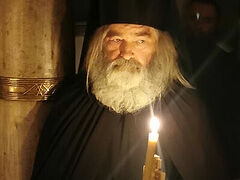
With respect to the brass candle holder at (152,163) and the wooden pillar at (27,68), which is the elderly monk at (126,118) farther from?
the brass candle holder at (152,163)

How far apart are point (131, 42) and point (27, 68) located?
0.52 m

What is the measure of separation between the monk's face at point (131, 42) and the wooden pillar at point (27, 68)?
0.25 meters

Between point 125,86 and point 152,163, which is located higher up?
point 125,86

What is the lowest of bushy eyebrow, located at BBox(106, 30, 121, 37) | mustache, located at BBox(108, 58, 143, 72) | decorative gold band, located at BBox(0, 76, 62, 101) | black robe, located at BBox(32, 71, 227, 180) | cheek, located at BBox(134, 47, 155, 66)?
black robe, located at BBox(32, 71, 227, 180)

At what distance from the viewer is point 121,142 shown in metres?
1.34

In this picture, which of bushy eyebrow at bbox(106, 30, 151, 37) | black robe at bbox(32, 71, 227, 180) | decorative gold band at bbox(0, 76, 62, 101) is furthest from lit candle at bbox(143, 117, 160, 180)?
decorative gold band at bbox(0, 76, 62, 101)

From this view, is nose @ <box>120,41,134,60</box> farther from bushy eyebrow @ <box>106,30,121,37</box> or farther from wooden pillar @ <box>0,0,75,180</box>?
wooden pillar @ <box>0,0,75,180</box>

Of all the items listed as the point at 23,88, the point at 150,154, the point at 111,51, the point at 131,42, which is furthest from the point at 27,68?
the point at 150,154

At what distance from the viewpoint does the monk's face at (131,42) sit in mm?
1300

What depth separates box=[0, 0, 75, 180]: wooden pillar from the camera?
1321 millimetres

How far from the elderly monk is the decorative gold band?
10 centimetres

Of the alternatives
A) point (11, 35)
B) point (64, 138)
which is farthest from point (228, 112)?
point (11, 35)

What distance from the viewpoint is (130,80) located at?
1311mm

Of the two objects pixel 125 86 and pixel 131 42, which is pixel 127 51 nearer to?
pixel 131 42
